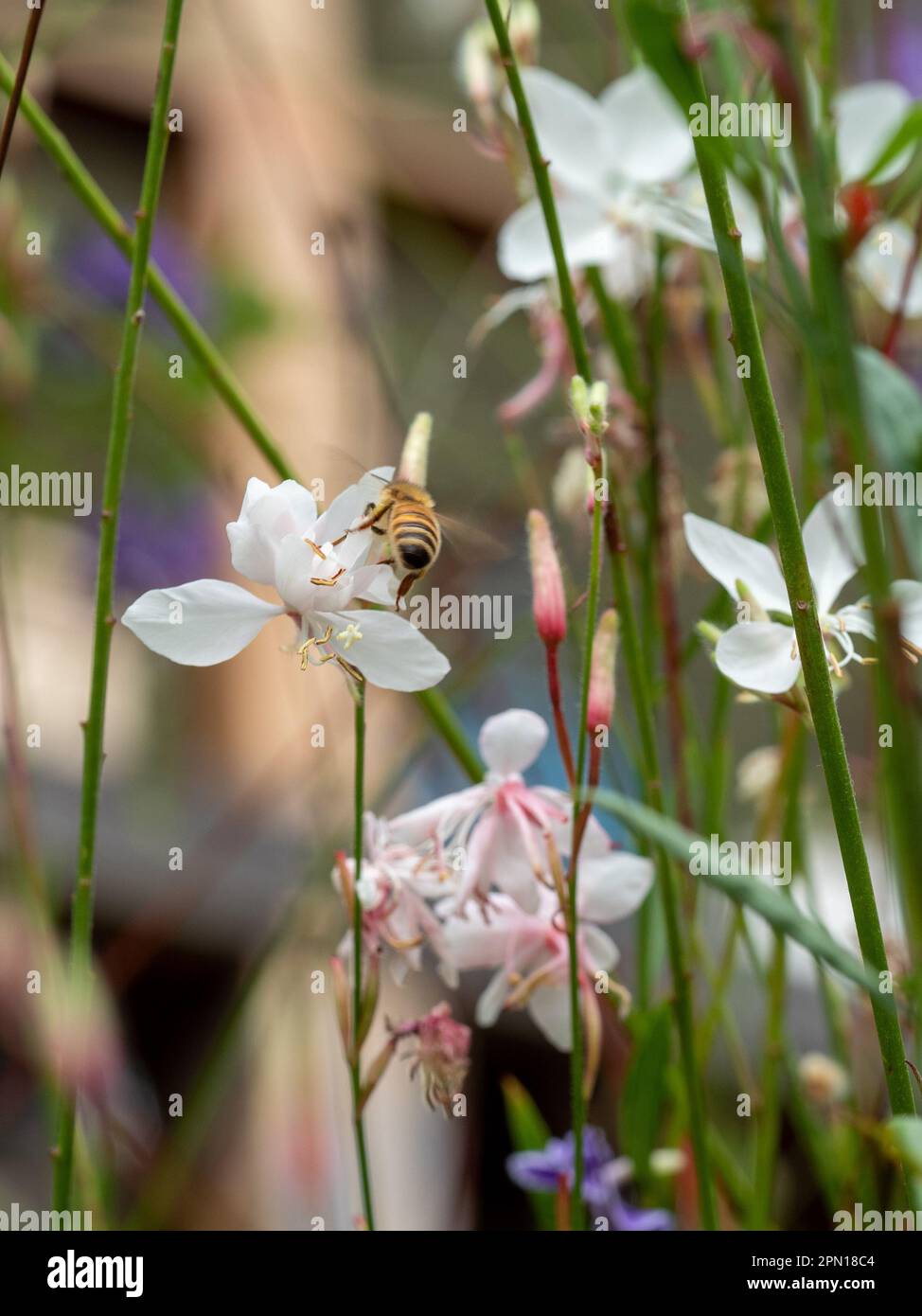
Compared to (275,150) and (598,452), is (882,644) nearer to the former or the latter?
(598,452)

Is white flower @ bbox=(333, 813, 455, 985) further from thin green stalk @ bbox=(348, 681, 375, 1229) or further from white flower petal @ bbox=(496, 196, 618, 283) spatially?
white flower petal @ bbox=(496, 196, 618, 283)

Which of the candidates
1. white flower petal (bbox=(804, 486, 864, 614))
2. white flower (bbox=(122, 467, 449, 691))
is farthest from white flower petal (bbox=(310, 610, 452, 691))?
white flower petal (bbox=(804, 486, 864, 614))

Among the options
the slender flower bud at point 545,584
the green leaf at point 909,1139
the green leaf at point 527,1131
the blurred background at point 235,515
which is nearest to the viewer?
the green leaf at point 909,1139

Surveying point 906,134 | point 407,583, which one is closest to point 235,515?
point 407,583

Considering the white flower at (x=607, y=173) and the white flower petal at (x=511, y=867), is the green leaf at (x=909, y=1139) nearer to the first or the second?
the white flower petal at (x=511, y=867)

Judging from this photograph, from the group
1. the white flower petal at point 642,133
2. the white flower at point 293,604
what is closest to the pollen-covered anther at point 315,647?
the white flower at point 293,604

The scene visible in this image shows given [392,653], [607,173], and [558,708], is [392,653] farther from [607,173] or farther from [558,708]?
[607,173]
